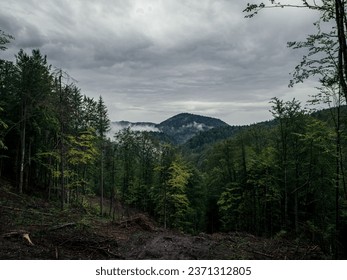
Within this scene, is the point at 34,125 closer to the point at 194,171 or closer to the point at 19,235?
the point at 19,235

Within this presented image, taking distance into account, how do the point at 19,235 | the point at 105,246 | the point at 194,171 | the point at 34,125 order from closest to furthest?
the point at 19,235, the point at 105,246, the point at 34,125, the point at 194,171

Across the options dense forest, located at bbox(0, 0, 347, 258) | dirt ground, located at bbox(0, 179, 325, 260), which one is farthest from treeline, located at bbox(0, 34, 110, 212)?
dirt ground, located at bbox(0, 179, 325, 260)

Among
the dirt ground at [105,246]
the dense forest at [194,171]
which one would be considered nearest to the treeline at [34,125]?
the dense forest at [194,171]

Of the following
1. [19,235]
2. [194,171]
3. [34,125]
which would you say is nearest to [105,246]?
[19,235]

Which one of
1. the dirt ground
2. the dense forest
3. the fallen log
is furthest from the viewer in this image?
the dense forest

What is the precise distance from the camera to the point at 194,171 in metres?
38.7

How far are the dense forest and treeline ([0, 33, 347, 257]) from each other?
0.30 feet

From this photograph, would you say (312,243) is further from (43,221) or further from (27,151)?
(27,151)

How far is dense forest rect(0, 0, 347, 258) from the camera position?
18562 millimetres

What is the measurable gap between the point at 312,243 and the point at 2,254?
11797 mm

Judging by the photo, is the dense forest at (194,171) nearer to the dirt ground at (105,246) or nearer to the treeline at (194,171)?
the treeline at (194,171)

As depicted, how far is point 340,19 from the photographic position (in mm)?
9273

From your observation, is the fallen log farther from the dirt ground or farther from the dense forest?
the dense forest

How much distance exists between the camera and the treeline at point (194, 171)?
63.7 ft
